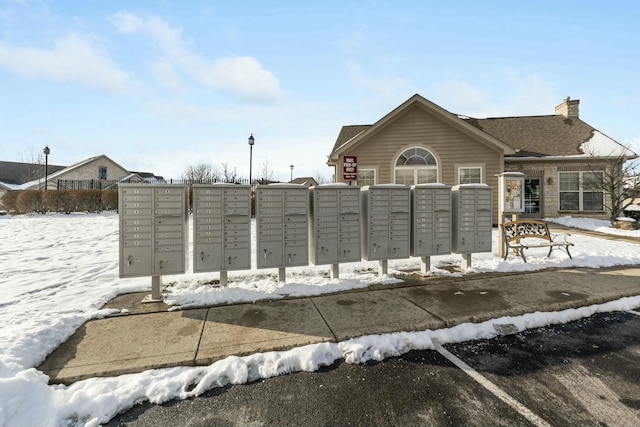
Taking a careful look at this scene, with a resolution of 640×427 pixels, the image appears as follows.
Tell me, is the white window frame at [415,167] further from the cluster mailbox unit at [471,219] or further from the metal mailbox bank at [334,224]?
the metal mailbox bank at [334,224]

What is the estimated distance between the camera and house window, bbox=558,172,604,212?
49.3ft

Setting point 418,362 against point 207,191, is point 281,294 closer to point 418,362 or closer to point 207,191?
point 207,191

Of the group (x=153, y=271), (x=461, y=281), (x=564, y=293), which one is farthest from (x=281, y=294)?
(x=564, y=293)

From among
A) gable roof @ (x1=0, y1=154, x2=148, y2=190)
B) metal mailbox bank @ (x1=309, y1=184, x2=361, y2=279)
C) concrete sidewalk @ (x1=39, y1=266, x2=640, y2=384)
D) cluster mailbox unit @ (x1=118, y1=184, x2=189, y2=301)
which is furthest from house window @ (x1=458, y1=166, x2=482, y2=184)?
gable roof @ (x1=0, y1=154, x2=148, y2=190)

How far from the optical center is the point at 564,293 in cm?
492

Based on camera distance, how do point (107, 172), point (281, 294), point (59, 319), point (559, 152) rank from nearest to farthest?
1. point (59, 319)
2. point (281, 294)
3. point (559, 152)
4. point (107, 172)

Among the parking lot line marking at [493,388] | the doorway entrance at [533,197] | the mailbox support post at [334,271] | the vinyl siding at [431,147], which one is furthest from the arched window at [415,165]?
the parking lot line marking at [493,388]

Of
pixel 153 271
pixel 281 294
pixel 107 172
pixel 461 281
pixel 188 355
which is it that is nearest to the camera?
pixel 188 355

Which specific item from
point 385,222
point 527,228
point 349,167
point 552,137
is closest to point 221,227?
point 385,222

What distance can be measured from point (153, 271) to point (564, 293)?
6739 mm

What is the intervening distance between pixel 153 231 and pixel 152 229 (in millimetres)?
34

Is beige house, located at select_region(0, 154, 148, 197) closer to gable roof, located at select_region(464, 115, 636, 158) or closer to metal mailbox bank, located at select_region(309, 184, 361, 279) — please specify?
metal mailbox bank, located at select_region(309, 184, 361, 279)

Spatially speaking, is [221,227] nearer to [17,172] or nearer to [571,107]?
[571,107]

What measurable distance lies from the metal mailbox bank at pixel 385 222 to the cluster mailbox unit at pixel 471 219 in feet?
3.98
